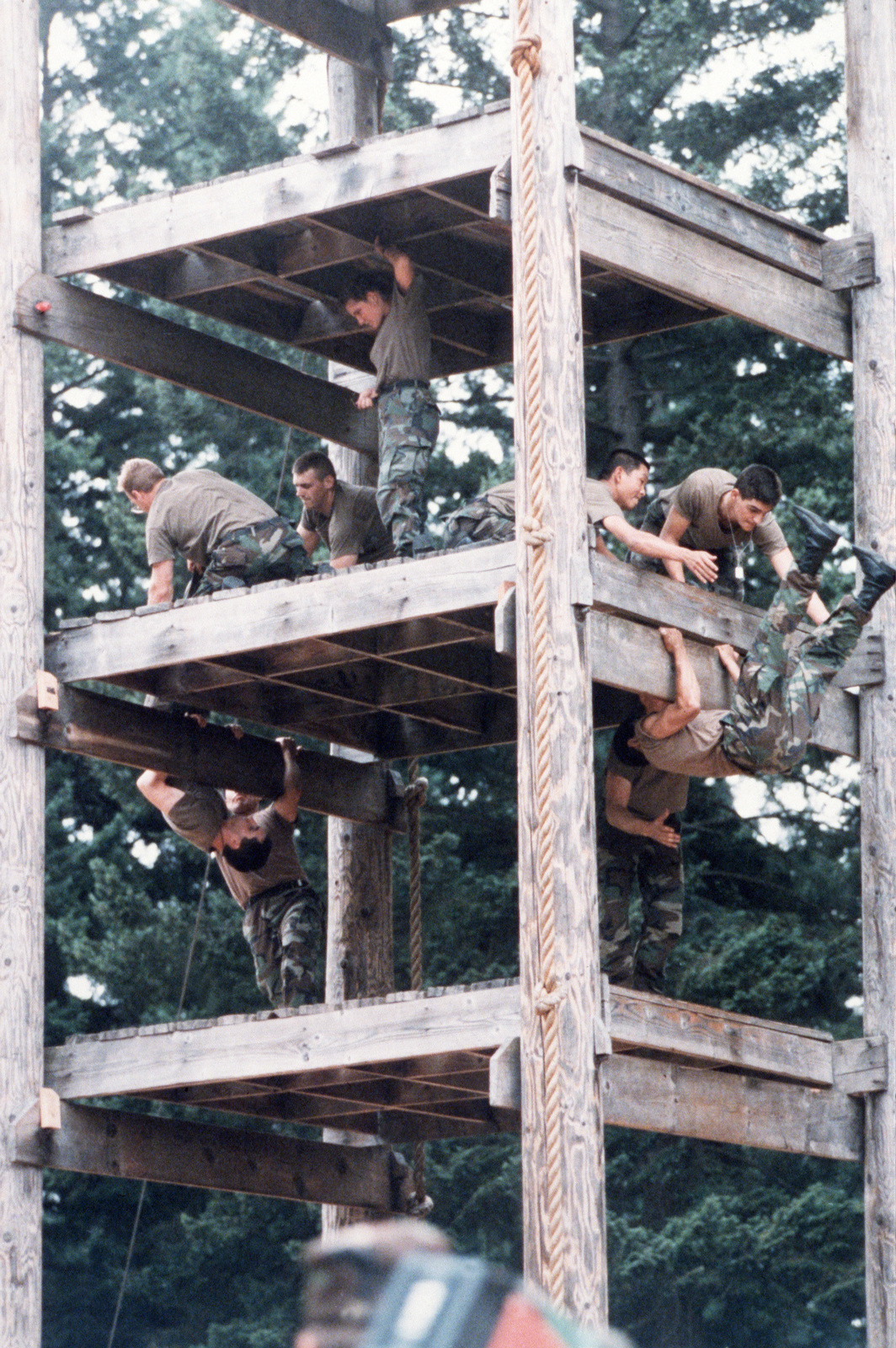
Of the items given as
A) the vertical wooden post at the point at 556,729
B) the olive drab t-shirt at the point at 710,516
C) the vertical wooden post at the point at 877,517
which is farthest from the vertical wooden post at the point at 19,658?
the vertical wooden post at the point at 877,517

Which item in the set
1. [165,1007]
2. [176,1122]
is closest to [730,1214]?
[165,1007]

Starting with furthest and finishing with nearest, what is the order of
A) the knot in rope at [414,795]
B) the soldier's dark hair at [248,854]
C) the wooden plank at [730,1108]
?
the knot in rope at [414,795] → the soldier's dark hair at [248,854] → the wooden plank at [730,1108]

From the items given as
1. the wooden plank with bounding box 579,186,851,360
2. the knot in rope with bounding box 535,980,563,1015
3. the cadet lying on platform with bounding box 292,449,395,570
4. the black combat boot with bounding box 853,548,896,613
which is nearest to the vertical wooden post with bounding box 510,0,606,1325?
the knot in rope with bounding box 535,980,563,1015

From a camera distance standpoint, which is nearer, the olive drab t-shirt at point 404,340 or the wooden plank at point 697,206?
the wooden plank at point 697,206

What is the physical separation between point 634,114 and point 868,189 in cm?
1209

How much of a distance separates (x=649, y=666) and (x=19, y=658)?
2.68 meters

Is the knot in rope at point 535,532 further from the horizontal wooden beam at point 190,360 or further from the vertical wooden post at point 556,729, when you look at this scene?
the horizontal wooden beam at point 190,360

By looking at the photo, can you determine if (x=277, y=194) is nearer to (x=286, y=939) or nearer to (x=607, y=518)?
(x=607, y=518)

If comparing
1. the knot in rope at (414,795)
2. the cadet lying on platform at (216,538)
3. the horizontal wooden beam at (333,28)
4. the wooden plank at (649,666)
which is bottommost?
the wooden plank at (649,666)

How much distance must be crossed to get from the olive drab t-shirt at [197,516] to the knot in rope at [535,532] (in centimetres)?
201

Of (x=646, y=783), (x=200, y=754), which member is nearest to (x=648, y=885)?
(x=646, y=783)

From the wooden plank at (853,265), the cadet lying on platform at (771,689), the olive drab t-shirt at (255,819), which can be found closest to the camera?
the cadet lying on platform at (771,689)

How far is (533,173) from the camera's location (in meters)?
8.85

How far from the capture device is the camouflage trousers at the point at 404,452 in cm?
993
